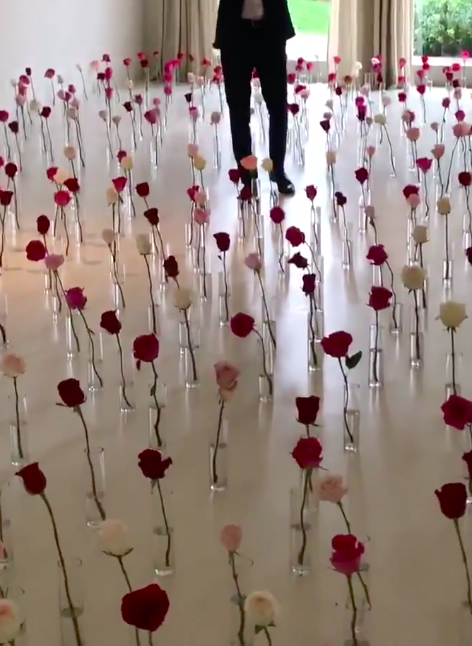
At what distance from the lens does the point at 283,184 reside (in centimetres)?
378

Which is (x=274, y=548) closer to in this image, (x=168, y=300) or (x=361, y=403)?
(x=361, y=403)

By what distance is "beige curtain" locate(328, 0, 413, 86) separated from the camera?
23.2 feet

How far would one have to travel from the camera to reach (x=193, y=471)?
172 cm

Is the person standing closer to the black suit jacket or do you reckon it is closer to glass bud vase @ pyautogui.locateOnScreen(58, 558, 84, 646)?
the black suit jacket

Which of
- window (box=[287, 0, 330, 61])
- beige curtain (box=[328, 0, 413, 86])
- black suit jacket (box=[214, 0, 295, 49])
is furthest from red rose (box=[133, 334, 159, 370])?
window (box=[287, 0, 330, 61])

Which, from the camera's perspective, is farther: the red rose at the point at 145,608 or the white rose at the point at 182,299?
the white rose at the point at 182,299

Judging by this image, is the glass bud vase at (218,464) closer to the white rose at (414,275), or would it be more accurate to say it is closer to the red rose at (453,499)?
the white rose at (414,275)

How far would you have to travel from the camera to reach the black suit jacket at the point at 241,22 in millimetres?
3633

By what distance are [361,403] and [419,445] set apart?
0.21 m

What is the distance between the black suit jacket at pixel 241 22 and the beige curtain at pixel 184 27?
387 centimetres

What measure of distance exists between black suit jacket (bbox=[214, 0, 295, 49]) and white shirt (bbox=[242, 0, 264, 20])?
0.7 inches

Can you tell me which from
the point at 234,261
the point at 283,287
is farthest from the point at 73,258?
the point at 283,287

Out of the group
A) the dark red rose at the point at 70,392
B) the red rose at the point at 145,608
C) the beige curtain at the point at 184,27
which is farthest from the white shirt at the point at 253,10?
the beige curtain at the point at 184,27

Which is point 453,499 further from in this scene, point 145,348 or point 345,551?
point 145,348
